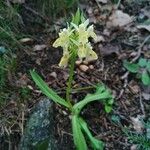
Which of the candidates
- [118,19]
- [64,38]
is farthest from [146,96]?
[64,38]

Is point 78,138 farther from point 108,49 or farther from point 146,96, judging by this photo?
point 108,49

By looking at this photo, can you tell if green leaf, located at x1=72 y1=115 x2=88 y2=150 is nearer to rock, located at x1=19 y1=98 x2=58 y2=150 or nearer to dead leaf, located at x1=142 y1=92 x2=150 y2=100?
rock, located at x1=19 y1=98 x2=58 y2=150

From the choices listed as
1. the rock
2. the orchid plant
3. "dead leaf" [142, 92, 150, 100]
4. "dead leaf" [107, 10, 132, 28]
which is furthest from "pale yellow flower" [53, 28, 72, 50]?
"dead leaf" [107, 10, 132, 28]

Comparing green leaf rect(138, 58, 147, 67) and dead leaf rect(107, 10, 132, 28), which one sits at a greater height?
dead leaf rect(107, 10, 132, 28)

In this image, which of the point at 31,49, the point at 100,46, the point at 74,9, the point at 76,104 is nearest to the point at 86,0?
the point at 74,9

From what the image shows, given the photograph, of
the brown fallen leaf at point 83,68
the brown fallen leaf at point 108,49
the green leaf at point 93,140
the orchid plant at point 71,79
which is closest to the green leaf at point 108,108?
the orchid plant at point 71,79

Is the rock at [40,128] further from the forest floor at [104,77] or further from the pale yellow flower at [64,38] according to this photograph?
the pale yellow flower at [64,38]
